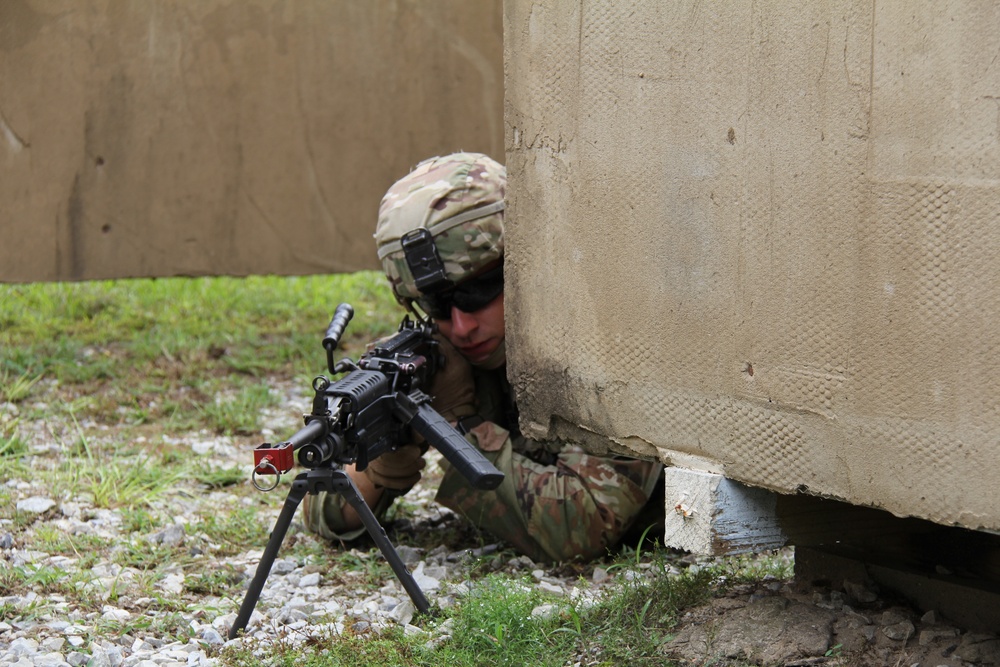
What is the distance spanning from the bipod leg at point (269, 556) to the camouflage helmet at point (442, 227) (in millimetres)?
705

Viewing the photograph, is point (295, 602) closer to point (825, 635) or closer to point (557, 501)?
point (557, 501)

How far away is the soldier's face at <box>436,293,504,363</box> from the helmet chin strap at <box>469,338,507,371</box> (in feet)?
0.04

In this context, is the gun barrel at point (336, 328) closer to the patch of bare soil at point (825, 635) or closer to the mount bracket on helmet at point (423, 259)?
the mount bracket on helmet at point (423, 259)

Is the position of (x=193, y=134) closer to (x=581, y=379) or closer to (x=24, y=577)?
(x=24, y=577)

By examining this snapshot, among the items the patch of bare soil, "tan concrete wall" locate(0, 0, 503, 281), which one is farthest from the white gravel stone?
the patch of bare soil

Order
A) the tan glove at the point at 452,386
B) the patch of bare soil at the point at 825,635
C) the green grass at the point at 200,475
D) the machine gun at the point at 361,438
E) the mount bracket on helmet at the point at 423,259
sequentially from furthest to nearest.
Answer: the tan glove at the point at 452,386 < the mount bracket on helmet at the point at 423,259 < the machine gun at the point at 361,438 < the green grass at the point at 200,475 < the patch of bare soil at the point at 825,635

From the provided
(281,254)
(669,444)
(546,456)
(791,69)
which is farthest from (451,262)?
(281,254)

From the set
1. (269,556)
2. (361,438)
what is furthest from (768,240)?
(269,556)

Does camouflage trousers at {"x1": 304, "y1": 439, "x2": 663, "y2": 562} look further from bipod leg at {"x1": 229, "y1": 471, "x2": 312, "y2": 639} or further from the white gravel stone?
the white gravel stone

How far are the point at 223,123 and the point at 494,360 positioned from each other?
2355 mm

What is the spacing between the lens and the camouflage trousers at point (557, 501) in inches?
126

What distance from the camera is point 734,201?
2.20 metres

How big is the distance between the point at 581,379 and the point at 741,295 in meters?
0.46

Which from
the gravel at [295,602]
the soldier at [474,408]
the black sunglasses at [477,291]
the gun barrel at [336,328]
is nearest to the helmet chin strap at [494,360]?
the soldier at [474,408]
